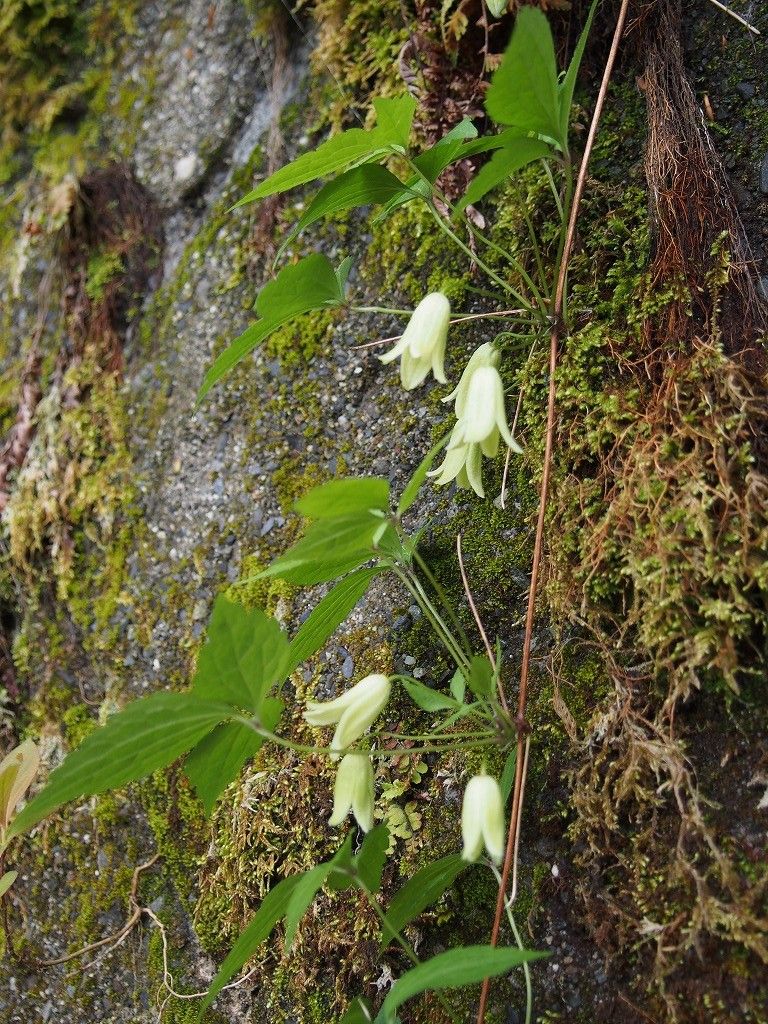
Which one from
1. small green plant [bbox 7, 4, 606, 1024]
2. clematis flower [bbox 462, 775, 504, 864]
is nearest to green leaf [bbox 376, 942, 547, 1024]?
small green plant [bbox 7, 4, 606, 1024]

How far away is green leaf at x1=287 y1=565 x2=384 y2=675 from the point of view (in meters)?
1.29

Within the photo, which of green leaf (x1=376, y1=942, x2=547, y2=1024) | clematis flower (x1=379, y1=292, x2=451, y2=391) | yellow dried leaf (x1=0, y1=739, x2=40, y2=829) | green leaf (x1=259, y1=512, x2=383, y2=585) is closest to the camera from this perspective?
green leaf (x1=376, y1=942, x2=547, y2=1024)

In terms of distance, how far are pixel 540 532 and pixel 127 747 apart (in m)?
0.67

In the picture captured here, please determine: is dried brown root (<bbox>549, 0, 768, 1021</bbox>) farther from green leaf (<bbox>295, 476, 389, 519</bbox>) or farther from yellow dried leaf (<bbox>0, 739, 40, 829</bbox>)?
yellow dried leaf (<bbox>0, 739, 40, 829</bbox>)

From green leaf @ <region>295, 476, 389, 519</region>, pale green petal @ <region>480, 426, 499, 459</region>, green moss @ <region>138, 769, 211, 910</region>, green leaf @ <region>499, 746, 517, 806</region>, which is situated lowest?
green moss @ <region>138, 769, 211, 910</region>

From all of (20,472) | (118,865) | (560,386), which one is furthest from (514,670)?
(20,472)

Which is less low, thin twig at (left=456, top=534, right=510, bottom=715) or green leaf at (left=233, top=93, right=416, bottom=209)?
green leaf at (left=233, top=93, right=416, bottom=209)

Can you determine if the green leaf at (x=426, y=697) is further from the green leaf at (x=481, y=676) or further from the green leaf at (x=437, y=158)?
the green leaf at (x=437, y=158)

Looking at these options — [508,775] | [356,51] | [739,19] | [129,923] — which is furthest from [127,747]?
[356,51]

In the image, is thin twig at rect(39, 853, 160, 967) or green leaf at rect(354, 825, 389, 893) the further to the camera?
thin twig at rect(39, 853, 160, 967)

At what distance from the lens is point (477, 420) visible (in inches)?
48.9

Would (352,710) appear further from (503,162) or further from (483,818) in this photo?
(503,162)

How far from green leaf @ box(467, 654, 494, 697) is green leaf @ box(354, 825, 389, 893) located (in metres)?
0.23

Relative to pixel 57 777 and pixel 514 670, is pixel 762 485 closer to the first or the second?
pixel 514 670
